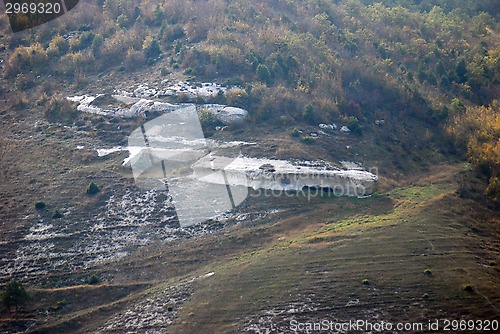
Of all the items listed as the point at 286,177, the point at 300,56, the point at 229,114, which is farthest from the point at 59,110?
the point at 300,56

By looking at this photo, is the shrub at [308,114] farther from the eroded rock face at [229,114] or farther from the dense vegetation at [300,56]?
the eroded rock face at [229,114]

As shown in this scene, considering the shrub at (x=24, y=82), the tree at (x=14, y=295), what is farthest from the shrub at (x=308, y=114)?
the shrub at (x=24, y=82)

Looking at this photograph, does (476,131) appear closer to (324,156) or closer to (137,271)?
(324,156)

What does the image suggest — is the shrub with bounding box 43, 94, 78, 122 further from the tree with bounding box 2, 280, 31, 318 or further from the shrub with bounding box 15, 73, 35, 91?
the tree with bounding box 2, 280, 31, 318
